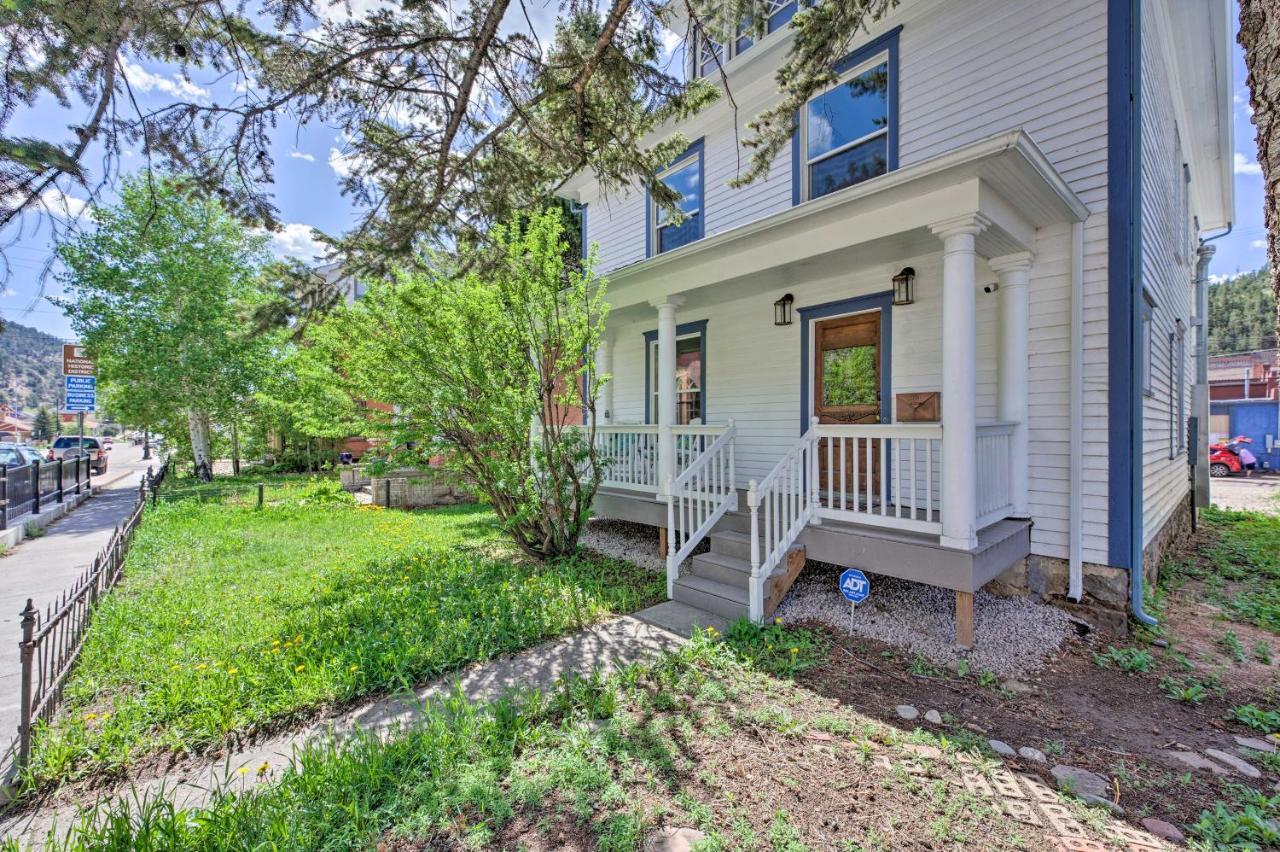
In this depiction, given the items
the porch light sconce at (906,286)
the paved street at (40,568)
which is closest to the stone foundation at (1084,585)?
the porch light sconce at (906,286)

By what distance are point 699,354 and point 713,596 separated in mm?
4071

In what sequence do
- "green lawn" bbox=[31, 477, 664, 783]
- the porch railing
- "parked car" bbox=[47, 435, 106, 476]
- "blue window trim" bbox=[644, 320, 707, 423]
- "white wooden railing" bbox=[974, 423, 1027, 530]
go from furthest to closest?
"parked car" bbox=[47, 435, 106, 476], "blue window trim" bbox=[644, 320, 707, 423], the porch railing, "white wooden railing" bbox=[974, 423, 1027, 530], "green lawn" bbox=[31, 477, 664, 783]

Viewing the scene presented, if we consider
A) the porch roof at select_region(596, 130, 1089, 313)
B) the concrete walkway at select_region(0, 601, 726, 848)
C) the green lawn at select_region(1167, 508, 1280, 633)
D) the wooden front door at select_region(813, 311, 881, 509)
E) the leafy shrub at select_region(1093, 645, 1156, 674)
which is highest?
the porch roof at select_region(596, 130, 1089, 313)

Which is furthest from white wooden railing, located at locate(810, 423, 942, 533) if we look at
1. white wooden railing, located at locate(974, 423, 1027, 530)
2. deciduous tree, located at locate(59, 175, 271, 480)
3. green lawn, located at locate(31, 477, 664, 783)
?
deciduous tree, located at locate(59, 175, 271, 480)

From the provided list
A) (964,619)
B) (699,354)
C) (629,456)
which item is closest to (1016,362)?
(964,619)

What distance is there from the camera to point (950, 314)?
4094 mm

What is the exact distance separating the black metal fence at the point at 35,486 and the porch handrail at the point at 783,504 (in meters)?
10.9

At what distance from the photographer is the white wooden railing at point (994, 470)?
435cm

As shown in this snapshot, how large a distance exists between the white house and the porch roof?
23 mm

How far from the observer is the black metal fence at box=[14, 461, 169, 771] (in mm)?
2699

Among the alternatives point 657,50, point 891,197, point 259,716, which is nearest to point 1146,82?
point 891,197

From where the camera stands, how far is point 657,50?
4.61 m

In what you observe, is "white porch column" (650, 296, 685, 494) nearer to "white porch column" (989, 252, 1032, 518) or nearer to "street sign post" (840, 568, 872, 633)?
Result: "street sign post" (840, 568, 872, 633)

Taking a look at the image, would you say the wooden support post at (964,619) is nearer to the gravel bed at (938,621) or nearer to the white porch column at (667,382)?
the gravel bed at (938,621)
